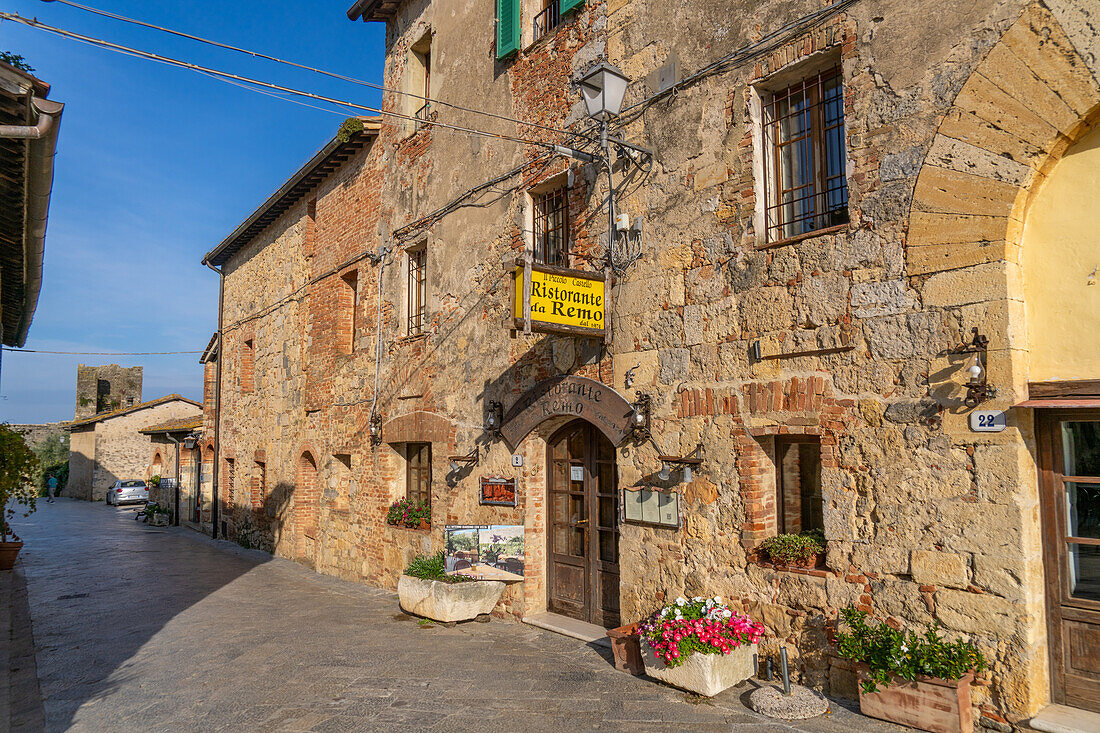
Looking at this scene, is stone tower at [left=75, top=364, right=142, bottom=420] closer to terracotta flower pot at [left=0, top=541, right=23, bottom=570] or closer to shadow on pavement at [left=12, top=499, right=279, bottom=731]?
shadow on pavement at [left=12, top=499, right=279, bottom=731]

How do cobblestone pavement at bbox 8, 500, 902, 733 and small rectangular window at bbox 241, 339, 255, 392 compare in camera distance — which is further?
small rectangular window at bbox 241, 339, 255, 392

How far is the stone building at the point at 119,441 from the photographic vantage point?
33312 mm

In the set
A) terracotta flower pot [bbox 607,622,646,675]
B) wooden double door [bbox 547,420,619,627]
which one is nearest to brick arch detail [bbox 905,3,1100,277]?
terracotta flower pot [bbox 607,622,646,675]

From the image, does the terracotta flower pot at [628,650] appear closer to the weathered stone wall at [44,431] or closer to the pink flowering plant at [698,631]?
the pink flowering plant at [698,631]

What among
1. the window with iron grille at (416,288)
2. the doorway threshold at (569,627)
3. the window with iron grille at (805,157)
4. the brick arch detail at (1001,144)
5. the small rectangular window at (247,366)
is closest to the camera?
the brick arch detail at (1001,144)

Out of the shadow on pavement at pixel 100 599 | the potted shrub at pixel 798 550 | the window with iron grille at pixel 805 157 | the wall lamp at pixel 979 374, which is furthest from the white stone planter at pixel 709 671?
the shadow on pavement at pixel 100 599

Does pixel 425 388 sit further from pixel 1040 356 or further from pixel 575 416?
pixel 1040 356

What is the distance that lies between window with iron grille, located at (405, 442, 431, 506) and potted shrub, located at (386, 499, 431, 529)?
14cm

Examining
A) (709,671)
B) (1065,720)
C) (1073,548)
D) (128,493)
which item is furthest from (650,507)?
(128,493)

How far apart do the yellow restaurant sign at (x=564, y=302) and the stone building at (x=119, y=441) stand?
106ft

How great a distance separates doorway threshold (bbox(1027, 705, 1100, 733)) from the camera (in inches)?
156

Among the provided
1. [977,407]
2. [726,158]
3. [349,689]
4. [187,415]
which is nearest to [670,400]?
[726,158]

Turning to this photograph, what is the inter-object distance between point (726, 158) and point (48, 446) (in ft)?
165

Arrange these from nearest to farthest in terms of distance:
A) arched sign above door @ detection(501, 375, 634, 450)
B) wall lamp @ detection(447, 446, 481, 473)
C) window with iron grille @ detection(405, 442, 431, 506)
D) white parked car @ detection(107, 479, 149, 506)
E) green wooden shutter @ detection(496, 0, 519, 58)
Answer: arched sign above door @ detection(501, 375, 634, 450) → green wooden shutter @ detection(496, 0, 519, 58) → wall lamp @ detection(447, 446, 481, 473) → window with iron grille @ detection(405, 442, 431, 506) → white parked car @ detection(107, 479, 149, 506)
